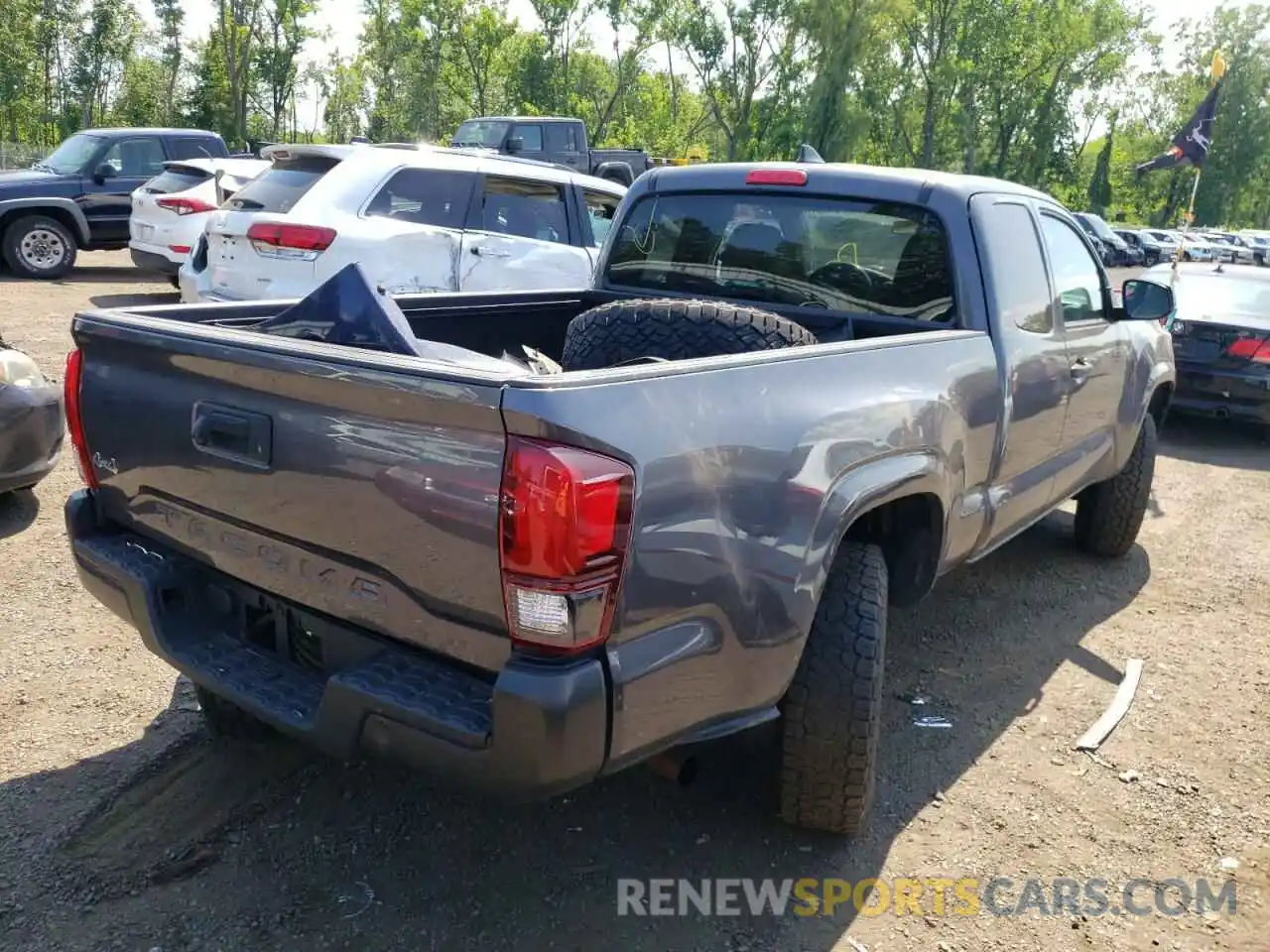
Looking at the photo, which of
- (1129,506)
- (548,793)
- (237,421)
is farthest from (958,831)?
(1129,506)

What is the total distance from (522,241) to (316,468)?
6112mm

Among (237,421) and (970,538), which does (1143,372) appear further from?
(237,421)

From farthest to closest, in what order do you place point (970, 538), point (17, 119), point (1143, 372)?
point (17, 119) → point (1143, 372) → point (970, 538)

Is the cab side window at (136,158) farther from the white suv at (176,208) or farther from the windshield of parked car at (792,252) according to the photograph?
the windshield of parked car at (792,252)

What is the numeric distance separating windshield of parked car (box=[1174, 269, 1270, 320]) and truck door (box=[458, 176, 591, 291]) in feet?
16.9

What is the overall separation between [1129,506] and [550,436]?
14.2 feet

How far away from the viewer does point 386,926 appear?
248cm

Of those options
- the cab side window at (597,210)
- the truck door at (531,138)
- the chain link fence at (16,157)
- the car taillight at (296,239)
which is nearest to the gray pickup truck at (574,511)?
the car taillight at (296,239)

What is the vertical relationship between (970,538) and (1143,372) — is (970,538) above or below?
below

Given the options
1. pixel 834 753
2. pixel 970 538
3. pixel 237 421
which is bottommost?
pixel 834 753

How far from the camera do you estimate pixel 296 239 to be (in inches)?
273

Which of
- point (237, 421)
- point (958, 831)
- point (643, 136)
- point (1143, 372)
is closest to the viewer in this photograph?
point (237, 421)

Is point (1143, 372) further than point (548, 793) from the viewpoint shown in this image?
Yes

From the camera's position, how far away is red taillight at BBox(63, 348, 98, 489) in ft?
9.18
